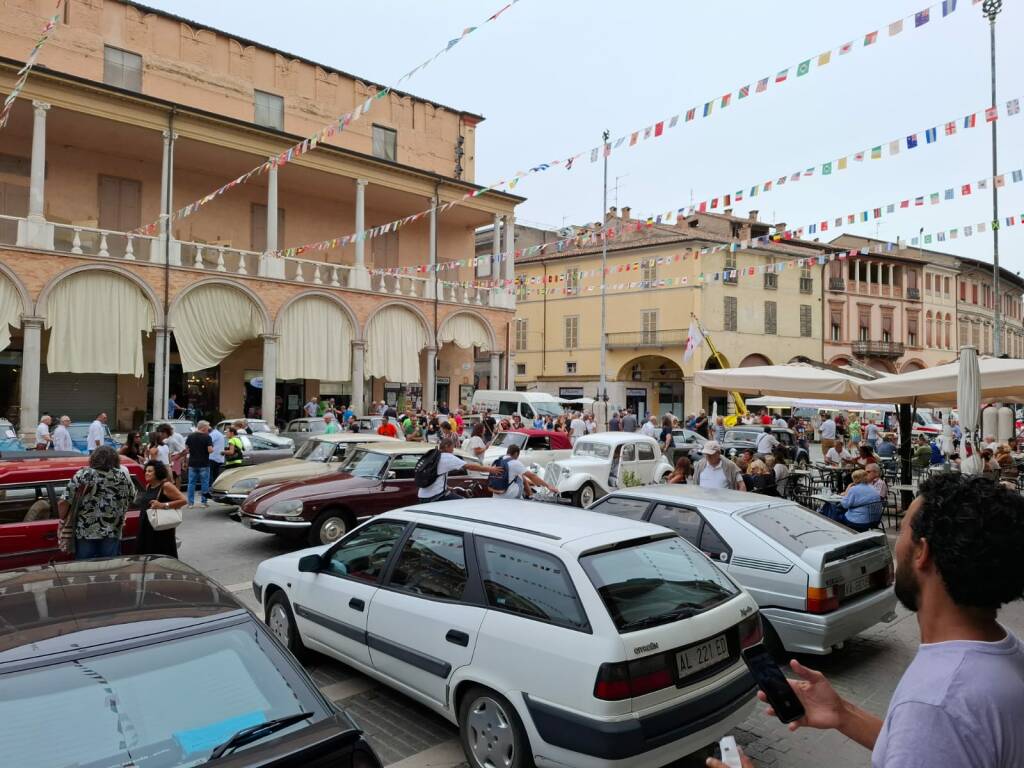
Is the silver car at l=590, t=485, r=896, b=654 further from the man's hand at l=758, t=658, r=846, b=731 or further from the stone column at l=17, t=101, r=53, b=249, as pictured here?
the stone column at l=17, t=101, r=53, b=249

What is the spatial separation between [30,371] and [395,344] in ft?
41.4

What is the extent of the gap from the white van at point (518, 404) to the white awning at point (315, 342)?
5.67 m

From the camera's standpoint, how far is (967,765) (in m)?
1.41

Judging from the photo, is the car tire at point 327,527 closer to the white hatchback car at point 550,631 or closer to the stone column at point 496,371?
the white hatchback car at point 550,631

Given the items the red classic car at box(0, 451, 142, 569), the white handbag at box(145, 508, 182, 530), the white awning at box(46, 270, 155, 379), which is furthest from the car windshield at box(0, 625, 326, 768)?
the white awning at box(46, 270, 155, 379)

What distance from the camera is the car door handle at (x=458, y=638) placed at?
404 cm

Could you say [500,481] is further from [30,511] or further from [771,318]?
[771,318]

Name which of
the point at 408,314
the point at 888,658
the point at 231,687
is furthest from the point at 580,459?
the point at 408,314

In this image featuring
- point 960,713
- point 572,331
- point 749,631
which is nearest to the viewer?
point 960,713

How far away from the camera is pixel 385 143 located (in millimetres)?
31312

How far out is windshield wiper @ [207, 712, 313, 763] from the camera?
2.50m

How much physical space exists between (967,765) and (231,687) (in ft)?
8.06

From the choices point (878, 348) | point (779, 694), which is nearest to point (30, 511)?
point (779, 694)

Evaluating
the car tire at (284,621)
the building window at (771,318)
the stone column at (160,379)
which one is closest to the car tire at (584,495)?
the car tire at (284,621)
